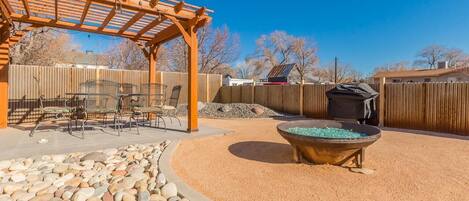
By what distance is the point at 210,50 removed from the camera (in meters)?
21.3

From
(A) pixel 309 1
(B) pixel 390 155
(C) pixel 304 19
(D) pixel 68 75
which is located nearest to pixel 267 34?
(C) pixel 304 19

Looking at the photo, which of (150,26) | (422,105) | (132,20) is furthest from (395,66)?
(132,20)

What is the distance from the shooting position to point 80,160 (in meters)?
3.27

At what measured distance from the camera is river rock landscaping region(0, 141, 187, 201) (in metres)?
2.31

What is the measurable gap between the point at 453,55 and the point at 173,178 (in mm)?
39857

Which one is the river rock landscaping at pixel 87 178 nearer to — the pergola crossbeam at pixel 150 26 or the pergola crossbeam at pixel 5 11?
the pergola crossbeam at pixel 150 26

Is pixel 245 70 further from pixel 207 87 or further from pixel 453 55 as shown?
pixel 453 55

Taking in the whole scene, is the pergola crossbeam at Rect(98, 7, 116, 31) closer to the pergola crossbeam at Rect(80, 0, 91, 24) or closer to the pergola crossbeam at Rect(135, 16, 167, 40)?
the pergola crossbeam at Rect(80, 0, 91, 24)

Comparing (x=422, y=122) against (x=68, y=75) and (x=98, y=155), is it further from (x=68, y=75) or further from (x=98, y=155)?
(x=68, y=75)

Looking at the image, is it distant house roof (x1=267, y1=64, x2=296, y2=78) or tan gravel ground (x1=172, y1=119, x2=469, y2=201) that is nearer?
tan gravel ground (x1=172, y1=119, x2=469, y2=201)

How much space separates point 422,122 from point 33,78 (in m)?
10.1

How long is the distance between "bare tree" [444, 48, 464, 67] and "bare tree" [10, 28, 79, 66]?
39.5 m

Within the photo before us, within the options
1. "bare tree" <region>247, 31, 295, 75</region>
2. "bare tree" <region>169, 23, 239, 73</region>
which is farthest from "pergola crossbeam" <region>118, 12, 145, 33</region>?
"bare tree" <region>247, 31, 295, 75</region>

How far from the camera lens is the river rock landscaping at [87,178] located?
7.57 ft
